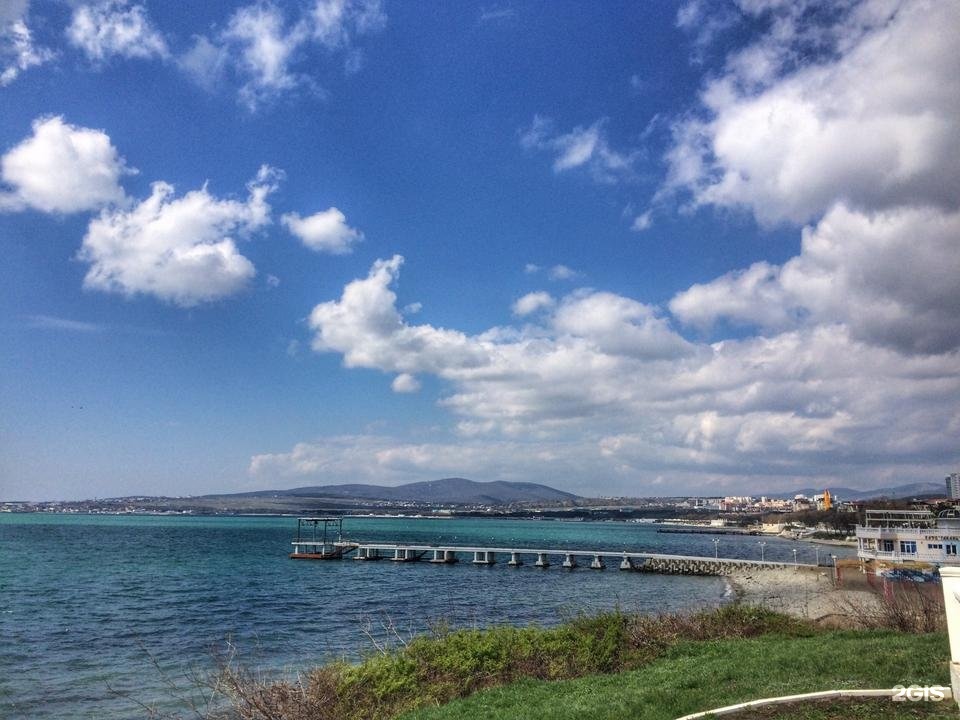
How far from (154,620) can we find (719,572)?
5480cm

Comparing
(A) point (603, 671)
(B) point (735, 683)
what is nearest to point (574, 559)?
(A) point (603, 671)

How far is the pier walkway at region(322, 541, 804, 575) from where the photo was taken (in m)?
71.0

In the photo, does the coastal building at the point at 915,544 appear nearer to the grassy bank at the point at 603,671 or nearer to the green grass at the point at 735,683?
the grassy bank at the point at 603,671

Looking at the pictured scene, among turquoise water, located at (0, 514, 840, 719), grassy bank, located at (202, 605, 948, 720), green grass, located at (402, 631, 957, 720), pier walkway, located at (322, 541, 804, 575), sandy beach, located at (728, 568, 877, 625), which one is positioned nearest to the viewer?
green grass, located at (402, 631, 957, 720)

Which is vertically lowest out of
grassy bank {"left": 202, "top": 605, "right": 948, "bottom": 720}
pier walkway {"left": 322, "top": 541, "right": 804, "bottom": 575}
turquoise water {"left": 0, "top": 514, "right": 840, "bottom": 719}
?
pier walkway {"left": 322, "top": 541, "right": 804, "bottom": 575}

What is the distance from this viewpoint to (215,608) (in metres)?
41.3

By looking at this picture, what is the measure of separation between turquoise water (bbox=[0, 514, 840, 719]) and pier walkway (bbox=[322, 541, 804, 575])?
2.96m

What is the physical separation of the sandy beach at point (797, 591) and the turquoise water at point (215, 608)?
2805mm

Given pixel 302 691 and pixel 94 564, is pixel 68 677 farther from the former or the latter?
pixel 94 564

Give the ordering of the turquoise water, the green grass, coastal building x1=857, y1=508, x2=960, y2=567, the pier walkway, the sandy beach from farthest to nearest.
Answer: the pier walkway, coastal building x1=857, y1=508, x2=960, y2=567, the sandy beach, the turquoise water, the green grass

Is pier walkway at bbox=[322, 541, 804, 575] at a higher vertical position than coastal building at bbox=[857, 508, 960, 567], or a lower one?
lower

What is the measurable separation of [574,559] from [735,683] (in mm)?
72489

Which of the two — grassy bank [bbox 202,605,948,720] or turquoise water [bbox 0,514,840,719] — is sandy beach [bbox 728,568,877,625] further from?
grassy bank [bbox 202,605,948,720]

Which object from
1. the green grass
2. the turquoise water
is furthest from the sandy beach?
the green grass
